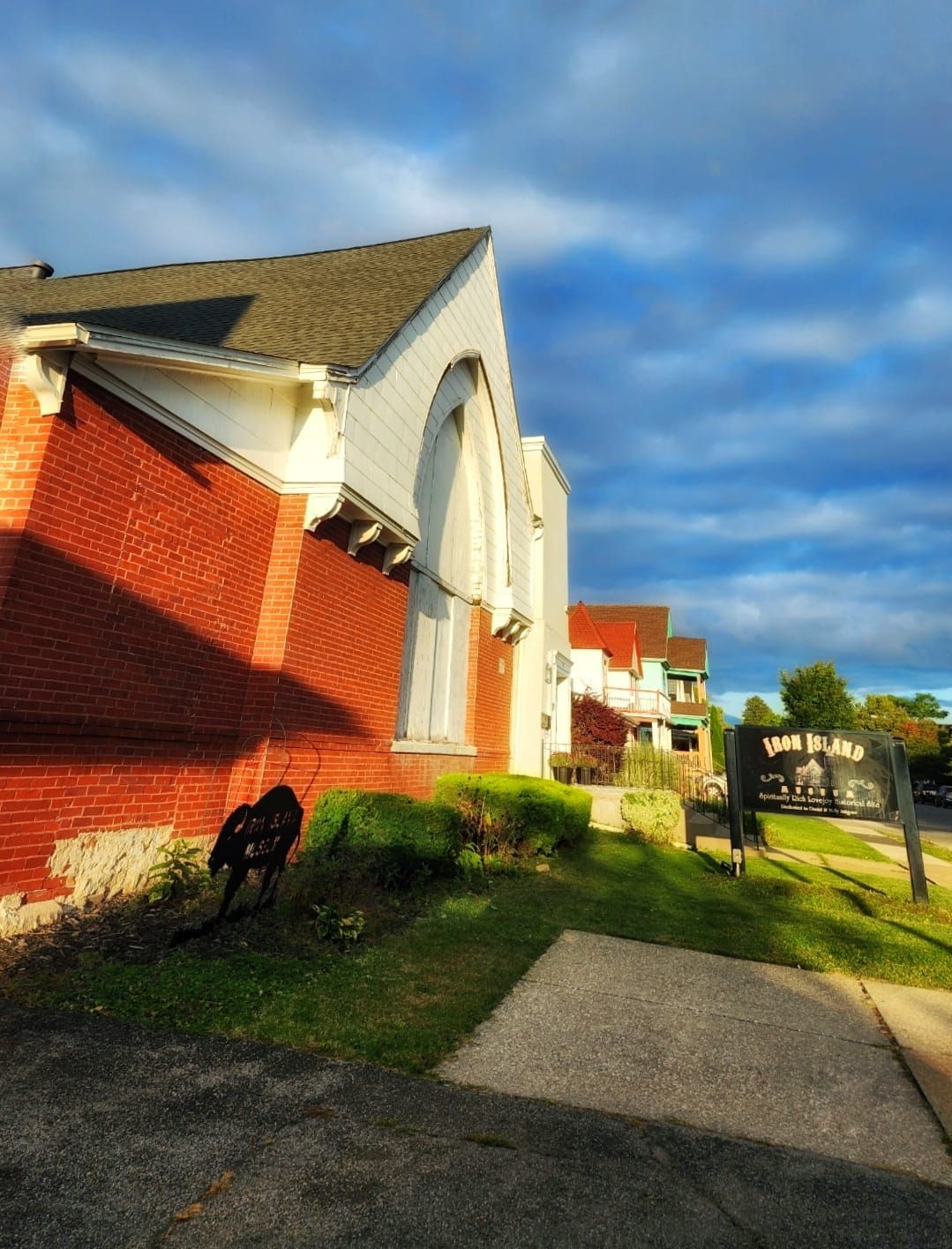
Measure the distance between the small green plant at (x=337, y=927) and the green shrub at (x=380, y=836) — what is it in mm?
1026

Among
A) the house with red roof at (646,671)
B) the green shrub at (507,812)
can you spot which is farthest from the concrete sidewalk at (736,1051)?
the house with red roof at (646,671)

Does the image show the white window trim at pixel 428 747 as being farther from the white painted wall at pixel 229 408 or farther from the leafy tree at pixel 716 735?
the leafy tree at pixel 716 735

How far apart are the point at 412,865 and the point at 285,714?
2.12m

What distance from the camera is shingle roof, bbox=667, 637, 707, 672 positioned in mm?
51781

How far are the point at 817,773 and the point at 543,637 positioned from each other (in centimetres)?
744

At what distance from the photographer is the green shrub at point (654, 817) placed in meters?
12.0

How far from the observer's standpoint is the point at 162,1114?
8.78ft

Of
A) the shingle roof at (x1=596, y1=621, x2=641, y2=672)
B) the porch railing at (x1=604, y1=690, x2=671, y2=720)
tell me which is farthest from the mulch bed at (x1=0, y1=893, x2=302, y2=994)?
the shingle roof at (x1=596, y1=621, x2=641, y2=672)

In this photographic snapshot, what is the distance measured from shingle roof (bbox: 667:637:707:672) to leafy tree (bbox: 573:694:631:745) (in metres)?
26.4

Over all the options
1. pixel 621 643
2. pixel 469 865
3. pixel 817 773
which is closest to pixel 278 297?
pixel 469 865

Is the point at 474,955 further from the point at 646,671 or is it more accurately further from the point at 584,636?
the point at 646,671

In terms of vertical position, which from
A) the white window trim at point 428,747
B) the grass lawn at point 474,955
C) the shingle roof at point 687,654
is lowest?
the grass lawn at point 474,955

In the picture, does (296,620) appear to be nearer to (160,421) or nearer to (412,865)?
(160,421)

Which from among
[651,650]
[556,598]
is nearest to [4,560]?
[556,598]
